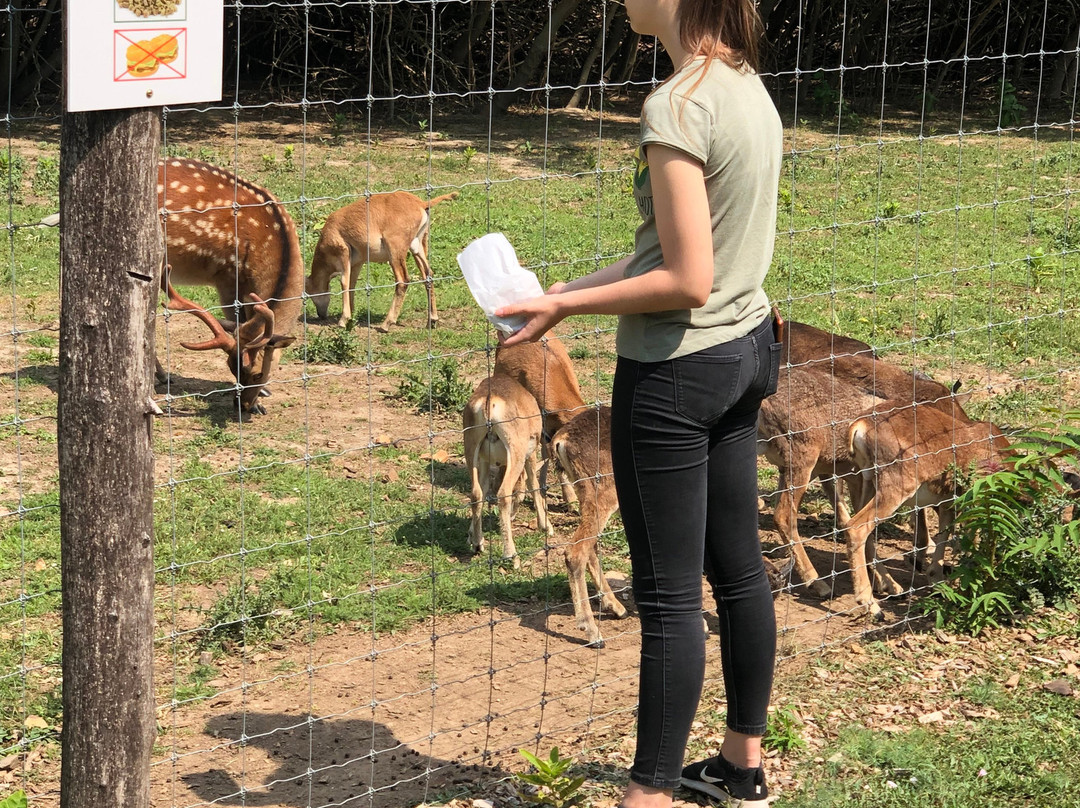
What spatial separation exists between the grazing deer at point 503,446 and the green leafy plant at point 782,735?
2232 mm

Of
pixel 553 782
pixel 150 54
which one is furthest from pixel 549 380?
pixel 150 54

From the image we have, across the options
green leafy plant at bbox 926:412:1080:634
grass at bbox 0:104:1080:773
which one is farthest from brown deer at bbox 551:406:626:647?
green leafy plant at bbox 926:412:1080:634

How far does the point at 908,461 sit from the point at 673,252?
135 inches

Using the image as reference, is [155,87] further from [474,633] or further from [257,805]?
[474,633]

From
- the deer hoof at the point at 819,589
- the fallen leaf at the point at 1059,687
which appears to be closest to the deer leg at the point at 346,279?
the deer hoof at the point at 819,589

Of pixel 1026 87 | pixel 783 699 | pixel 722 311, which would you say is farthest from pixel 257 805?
pixel 1026 87

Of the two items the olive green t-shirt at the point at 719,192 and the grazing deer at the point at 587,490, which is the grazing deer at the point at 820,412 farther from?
the olive green t-shirt at the point at 719,192

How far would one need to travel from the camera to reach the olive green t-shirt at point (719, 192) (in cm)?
304

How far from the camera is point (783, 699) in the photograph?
479 cm

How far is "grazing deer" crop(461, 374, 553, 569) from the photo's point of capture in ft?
21.8

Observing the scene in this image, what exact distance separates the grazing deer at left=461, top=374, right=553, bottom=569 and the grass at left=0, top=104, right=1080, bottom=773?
0.17m

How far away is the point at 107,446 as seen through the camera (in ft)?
10.6

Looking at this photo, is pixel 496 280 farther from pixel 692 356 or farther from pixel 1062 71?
pixel 1062 71

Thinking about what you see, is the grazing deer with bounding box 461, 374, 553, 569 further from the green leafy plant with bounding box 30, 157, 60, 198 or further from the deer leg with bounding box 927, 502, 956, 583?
the green leafy plant with bounding box 30, 157, 60, 198
